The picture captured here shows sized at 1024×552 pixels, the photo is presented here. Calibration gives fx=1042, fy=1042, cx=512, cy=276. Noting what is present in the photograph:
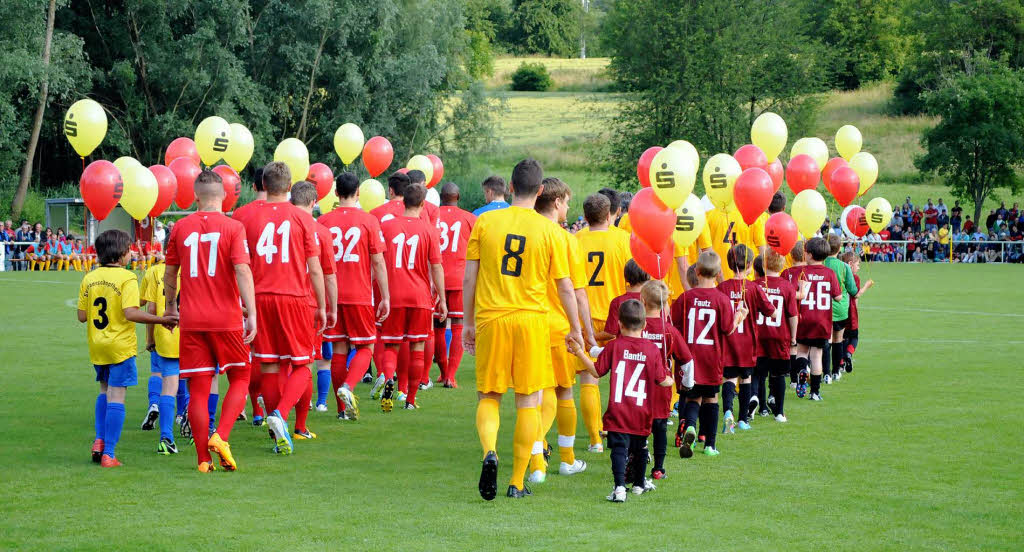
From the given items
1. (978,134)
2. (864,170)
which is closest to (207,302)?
(864,170)

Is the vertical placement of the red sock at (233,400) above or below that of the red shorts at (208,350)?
below

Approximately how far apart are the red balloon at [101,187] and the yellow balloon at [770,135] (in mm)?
6824

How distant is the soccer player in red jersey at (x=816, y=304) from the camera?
10.5m

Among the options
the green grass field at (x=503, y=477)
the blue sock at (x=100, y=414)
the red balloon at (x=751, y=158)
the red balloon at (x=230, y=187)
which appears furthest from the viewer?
the red balloon at (x=751, y=158)

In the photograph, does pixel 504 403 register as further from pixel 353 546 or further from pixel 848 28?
pixel 848 28

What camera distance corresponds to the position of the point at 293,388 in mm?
8094

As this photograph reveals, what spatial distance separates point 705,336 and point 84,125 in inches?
301

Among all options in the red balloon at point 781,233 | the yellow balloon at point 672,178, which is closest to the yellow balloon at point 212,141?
the yellow balloon at point 672,178

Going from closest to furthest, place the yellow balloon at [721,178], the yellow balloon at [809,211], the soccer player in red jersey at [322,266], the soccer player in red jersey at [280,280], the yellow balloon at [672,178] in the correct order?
the soccer player in red jersey at [280,280]
the yellow balloon at [672,178]
the soccer player in red jersey at [322,266]
the yellow balloon at [721,178]
the yellow balloon at [809,211]

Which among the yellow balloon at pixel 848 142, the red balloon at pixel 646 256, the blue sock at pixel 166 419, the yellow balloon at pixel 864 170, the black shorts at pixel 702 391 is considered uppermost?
the yellow balloon at pixel 848 142

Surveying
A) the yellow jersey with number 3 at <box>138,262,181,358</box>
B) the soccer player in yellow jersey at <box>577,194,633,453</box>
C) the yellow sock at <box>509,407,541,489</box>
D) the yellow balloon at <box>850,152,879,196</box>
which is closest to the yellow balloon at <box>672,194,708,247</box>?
the soccer player in yellow jersey at <box>577,194,633,453</box>

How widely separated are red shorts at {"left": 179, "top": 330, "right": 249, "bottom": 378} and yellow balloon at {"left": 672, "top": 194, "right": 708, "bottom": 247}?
3656 millimetres

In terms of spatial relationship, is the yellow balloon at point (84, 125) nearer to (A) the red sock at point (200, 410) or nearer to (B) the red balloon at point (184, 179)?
(B) the red balloon at point (184, 179)

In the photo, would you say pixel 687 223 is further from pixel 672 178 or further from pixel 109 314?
pixel 109 314
